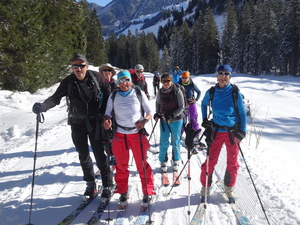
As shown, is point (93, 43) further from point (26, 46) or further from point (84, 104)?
point (84, 104)

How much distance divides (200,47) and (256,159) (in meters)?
51.0

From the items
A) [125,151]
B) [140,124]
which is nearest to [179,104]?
[140,124]

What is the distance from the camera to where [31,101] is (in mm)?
12594

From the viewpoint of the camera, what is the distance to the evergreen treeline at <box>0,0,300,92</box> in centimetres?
1231

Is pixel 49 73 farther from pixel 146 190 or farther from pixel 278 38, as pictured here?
pixel 278 38

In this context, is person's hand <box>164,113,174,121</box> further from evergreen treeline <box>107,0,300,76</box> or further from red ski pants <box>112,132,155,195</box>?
evergreen treeline <box>107,0,300,76</box>

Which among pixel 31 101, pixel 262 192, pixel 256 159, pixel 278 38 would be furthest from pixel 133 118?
pixel 278 38

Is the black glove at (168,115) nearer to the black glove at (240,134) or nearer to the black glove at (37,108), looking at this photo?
the black glove at (240,134)

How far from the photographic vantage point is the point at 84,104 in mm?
3525

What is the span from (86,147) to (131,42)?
68.5 meters

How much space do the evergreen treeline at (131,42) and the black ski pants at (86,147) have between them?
1013 centimetres

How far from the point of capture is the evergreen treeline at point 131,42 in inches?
485

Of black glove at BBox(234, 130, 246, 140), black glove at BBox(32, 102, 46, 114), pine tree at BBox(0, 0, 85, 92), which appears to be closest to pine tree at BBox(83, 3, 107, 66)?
pine tree at BBox(0, 0, 85, 92)

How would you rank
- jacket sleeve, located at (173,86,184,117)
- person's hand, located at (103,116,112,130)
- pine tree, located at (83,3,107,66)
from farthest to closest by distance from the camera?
pine tree, located at (83,3,107,66)
jacket sleeve, located at (173,86,184,117)
person's hand, located at (103,116,112,130)
